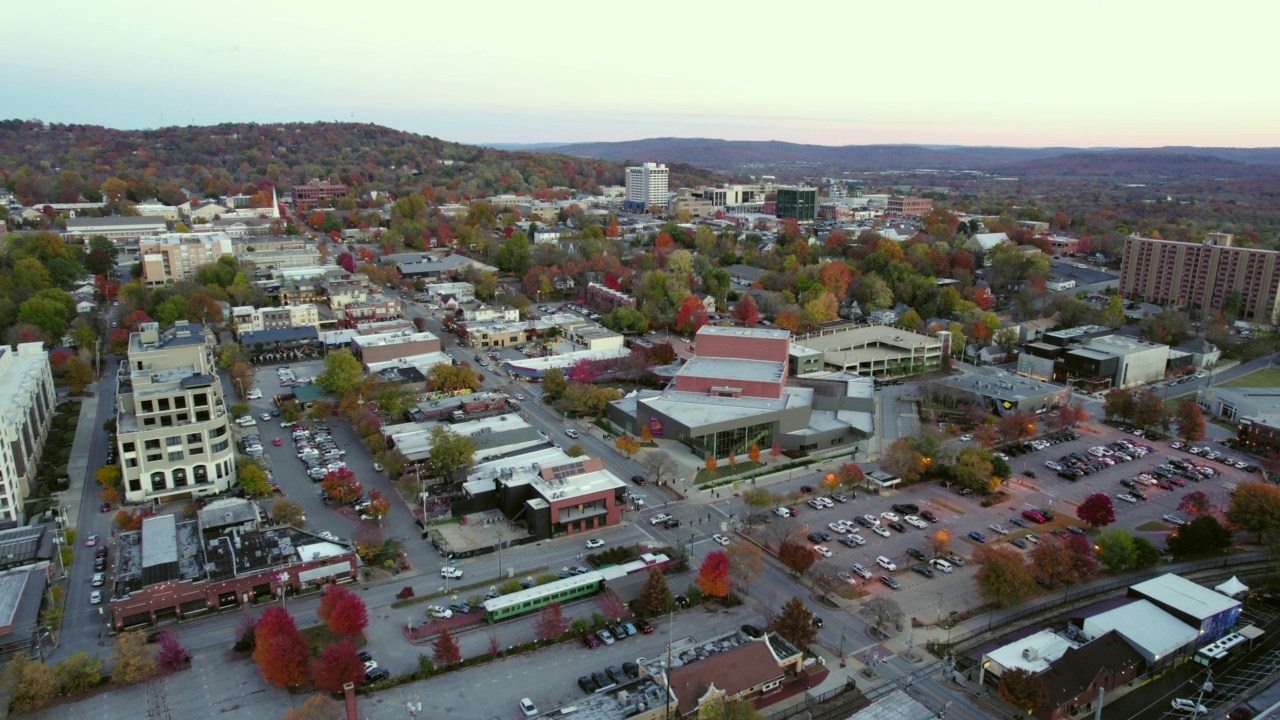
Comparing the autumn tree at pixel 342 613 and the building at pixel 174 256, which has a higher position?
the building at pixel 174 256

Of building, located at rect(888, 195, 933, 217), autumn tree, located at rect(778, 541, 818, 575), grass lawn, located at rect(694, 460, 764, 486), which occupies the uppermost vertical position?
building, located at rect(888, 195, 933, 217)

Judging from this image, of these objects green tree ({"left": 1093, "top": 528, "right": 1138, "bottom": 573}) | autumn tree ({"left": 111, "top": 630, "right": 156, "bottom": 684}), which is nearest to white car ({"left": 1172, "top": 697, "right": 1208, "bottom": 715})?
green tree ({"left": 1093, "top": 528, "right": 1138, "bottom": 573})

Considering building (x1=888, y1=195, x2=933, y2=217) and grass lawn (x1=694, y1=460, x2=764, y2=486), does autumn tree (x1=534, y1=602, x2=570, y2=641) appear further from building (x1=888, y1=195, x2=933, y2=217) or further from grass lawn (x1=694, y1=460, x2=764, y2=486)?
building (x1=888, y1=195, x2=933, y2=217)

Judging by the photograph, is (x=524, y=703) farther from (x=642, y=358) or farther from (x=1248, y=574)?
(x=642, y=358)

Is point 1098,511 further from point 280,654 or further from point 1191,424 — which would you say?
point 280,654

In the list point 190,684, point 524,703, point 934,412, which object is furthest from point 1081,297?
point 190,684

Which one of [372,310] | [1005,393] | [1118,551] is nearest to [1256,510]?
[1118,551]

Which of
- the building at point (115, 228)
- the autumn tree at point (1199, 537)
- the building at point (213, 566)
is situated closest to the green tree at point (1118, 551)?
the autumn tree at point (1199, 537)

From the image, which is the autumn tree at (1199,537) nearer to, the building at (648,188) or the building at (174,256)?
the building at (174,256)
